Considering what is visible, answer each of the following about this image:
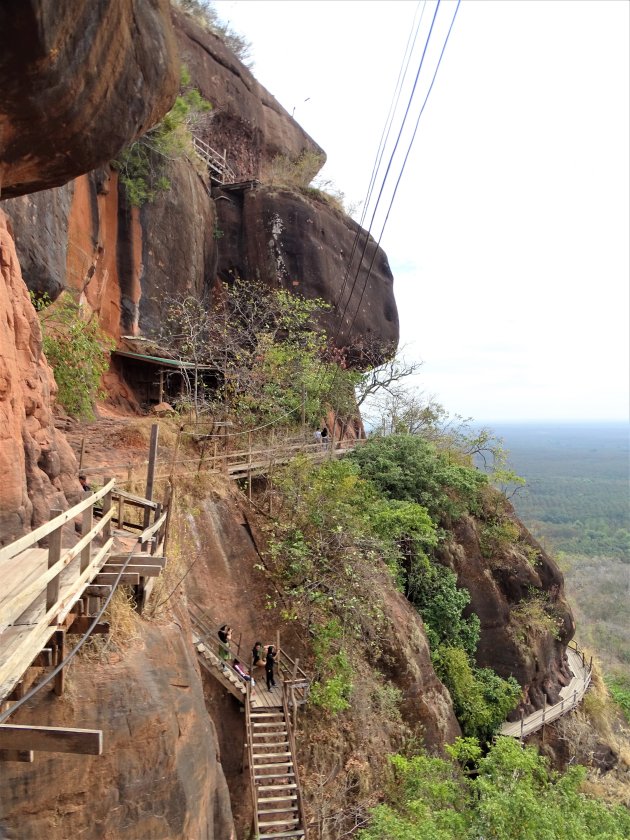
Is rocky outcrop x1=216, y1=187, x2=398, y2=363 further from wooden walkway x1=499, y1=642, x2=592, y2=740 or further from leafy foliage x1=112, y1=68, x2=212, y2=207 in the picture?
wooden walkway x1=499, y1=642, x2=592, y2=740

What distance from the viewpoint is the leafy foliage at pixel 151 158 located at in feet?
62.9

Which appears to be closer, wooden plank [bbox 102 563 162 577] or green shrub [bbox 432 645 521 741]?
wooden plank [bbox 102 563 162 577]

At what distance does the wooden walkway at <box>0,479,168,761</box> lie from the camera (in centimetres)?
383

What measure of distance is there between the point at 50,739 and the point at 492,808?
876cm

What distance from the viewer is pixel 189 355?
2059 centimetres

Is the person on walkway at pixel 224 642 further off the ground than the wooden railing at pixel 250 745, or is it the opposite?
the person on walkway at pixel 224 642

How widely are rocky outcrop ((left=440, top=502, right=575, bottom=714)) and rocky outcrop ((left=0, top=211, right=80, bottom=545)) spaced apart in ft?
45.1

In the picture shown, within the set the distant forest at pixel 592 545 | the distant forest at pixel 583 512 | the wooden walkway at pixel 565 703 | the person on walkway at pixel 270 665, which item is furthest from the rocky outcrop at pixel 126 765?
the distant forest at pixel 583 512

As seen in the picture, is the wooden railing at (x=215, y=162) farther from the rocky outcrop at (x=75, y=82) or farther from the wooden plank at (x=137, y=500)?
the wooden plank at (x=137, y=500)

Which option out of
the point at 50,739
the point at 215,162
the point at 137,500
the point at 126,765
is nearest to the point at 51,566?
the point at 50,739

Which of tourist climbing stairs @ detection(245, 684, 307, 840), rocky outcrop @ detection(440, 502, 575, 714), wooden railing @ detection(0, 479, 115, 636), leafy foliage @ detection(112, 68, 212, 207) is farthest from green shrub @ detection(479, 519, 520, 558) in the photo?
leafy foliage @ detection(112, 68, 212, 207)

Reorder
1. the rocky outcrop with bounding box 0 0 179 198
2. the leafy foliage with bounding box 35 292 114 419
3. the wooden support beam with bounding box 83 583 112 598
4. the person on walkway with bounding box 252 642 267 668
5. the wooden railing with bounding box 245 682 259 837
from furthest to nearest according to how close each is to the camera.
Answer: the leafy foliage with bounding box 35 292 114 419, the person on walkway with bounding box 252 642 267 668, the wooden railing with bounding box 245 682 259 837, the wooden support beam with bounding box 83 583 112 598, the rocky outcrop with bounding box 0 0 179 198

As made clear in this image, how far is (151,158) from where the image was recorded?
65.4ft

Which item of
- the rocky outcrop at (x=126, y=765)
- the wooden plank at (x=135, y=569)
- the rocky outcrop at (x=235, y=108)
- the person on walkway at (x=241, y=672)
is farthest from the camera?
the rocky outcrop at (x=235, y=108)
